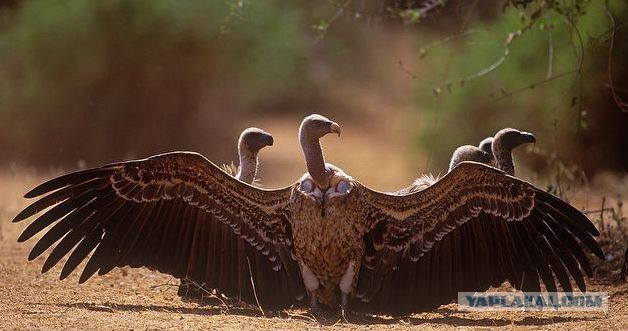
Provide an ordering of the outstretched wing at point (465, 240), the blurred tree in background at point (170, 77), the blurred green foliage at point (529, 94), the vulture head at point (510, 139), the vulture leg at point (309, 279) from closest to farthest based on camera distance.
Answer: the outstretched wing at point (465, 240) → the vulture leg at point (309, 279) → the vulture head at point (510, 139) → the blurred green foliage at point (529, 94) → the blurred tree in background at point (170, 77)

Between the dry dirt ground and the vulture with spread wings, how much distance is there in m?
0.26

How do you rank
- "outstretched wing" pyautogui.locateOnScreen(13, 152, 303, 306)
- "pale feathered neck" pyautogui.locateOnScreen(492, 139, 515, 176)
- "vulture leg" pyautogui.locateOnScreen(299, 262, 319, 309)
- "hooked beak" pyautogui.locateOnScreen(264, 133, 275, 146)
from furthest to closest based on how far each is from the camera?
1. "pale feathered neck" pyautogui.locateOnScreen(492, 139, 515, 176)
2. "hooked beak" pyautogui.locateOnScreen(264, 133, 275, 146)
3. "vulture leg" pyautogui.locateOnScreen(299, 262, 319, 309)
4. "outstretched wing" pyautogui.locateOnScreen(13, 152, 303, 306)

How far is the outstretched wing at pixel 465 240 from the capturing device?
806cm

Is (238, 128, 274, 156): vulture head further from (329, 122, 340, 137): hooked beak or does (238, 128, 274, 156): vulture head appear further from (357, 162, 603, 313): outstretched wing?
(357, 162, 603, 313): outstretched wing

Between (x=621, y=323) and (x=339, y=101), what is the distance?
2425 centimetres

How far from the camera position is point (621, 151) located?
18016 mm

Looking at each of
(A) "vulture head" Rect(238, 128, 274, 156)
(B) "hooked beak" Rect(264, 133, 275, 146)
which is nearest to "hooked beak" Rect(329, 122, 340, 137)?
(B) "hooked beak" Rect(264, 133, 275, 146)

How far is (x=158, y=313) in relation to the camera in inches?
320

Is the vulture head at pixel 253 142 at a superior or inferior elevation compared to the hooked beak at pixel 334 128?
superior

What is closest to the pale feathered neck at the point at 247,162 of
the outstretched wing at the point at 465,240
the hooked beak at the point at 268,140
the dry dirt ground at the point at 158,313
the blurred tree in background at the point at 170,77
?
the hooked beak at the point at 268,140

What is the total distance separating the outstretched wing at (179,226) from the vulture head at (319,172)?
0.73ft

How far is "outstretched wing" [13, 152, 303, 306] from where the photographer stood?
8.33 m

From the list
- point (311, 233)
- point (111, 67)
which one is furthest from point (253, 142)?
point (111, 67)

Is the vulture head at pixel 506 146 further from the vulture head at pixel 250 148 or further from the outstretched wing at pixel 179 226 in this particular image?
the outstretched wing at pixel 179 226
